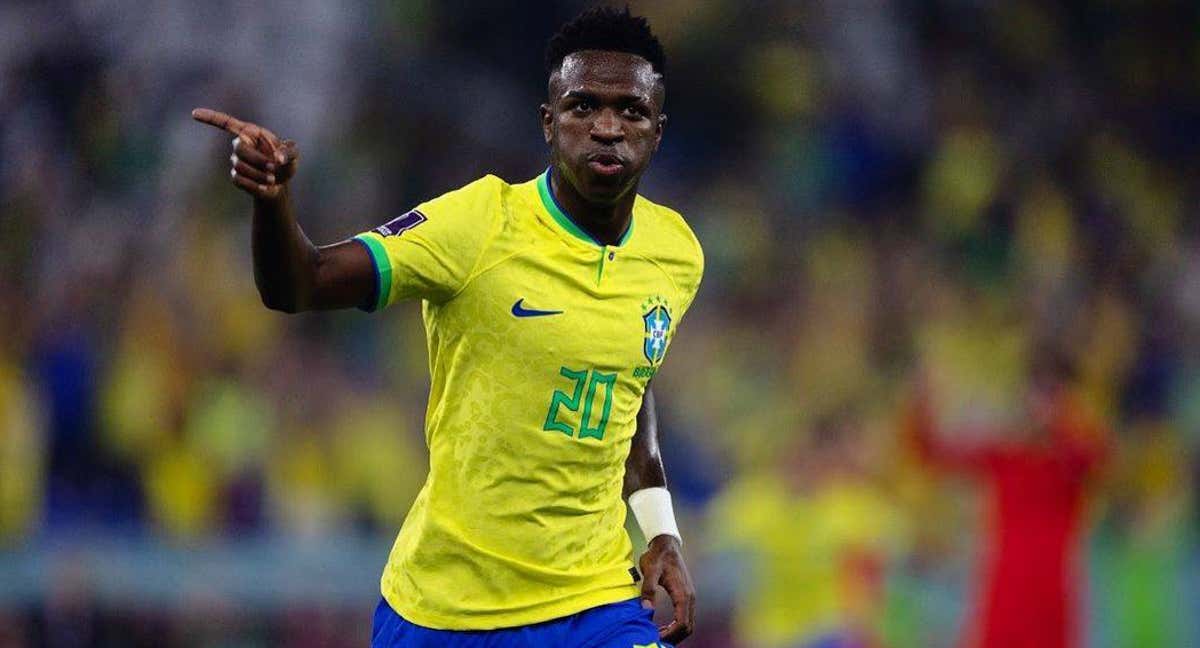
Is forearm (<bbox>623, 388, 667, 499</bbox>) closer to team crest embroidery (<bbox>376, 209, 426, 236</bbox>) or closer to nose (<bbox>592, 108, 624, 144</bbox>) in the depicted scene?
nose (<bbox>592, 108, 624, 144</bbox>)

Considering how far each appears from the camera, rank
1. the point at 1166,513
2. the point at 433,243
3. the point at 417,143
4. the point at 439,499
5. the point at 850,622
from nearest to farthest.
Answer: the point at 433,243
the point at 439,499
the point at 850,622
the point at 1166,513
the point at 417,143

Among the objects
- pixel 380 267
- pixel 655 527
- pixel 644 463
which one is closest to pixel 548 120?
pixel 380 267

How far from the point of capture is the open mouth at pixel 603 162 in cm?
375

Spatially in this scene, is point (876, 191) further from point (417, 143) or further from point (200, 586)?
point (200, 586)

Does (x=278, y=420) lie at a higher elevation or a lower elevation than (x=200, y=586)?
higher

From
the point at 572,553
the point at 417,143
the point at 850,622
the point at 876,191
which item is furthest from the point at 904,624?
the point at 572,553

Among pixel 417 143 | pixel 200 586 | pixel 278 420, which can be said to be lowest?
pixel 200 586

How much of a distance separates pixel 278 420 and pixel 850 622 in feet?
10.4

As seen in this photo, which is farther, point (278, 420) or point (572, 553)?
point (278, 420)

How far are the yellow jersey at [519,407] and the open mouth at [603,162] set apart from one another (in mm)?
157

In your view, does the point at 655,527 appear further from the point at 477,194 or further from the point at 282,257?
the point at 282,257

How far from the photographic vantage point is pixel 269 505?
9.55 metres

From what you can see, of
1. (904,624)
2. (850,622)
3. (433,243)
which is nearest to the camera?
(433,243)

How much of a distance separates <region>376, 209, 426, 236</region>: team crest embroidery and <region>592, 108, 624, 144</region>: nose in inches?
15.8
